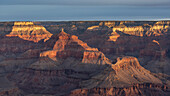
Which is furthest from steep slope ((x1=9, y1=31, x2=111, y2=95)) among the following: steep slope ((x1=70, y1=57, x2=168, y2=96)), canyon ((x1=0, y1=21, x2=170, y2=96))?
steep slope ((x1=70, y1=57, x2=168, y2=96))

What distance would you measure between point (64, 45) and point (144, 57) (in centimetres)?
4475

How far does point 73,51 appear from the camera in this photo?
14875cm

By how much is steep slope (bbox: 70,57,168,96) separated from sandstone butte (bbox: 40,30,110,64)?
1581cm

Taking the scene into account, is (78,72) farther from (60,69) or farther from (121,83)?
(121,83)

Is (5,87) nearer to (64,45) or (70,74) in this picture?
(70,74)

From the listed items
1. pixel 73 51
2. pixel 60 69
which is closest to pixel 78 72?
pixel 60 69

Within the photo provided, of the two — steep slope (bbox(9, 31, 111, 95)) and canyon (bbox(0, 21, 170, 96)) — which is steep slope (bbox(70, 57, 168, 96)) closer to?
canyon (bbox(0, 21, 170, 96))

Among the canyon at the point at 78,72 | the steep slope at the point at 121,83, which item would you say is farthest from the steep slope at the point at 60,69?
the steep slope at the point at 121,83

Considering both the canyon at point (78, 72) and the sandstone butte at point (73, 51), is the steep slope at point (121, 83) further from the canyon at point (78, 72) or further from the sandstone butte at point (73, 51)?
the sandstone butte at point (73, 51)

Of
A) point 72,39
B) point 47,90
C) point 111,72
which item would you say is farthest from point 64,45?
point 111,72

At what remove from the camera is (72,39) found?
518 feet

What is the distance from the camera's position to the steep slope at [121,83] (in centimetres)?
11350

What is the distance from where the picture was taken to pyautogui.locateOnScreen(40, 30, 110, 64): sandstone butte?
141 meters

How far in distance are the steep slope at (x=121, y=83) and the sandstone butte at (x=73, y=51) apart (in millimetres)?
15811
